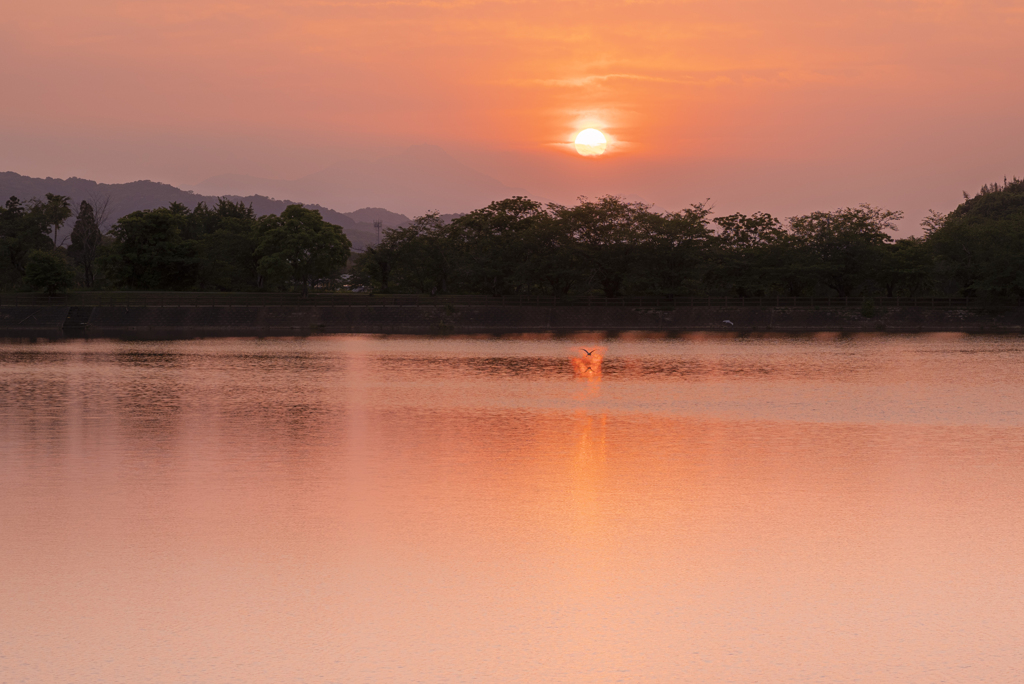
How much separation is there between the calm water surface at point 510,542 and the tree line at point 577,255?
236 ft

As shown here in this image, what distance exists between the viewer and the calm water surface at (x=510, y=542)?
797 centimetres

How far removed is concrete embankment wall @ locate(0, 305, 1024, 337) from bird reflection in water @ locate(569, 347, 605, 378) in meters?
28.6

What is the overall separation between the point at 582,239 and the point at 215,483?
87.9 metres

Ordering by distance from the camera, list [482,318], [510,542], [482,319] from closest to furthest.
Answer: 1. [510,542]
2. [482,319]
3. [482,318]

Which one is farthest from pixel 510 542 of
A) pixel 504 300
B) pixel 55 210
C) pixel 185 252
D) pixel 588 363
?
pixel 55 210

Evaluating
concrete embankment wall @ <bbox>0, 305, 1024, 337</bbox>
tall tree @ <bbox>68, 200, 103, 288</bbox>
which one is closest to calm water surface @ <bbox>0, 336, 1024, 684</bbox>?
concrete embankment wall @ <bbox>0, 305, 1024, 337</bbox>

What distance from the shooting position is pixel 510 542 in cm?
1159

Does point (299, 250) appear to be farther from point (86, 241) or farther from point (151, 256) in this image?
point (86, 241)

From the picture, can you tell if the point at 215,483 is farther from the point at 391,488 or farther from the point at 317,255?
the point at 317,255

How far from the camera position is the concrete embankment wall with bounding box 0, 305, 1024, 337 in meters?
79.5

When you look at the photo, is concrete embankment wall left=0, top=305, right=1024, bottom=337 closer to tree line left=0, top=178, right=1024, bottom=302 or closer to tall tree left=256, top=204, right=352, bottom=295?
tree line left=0, top=178, right=1024, bottom=302

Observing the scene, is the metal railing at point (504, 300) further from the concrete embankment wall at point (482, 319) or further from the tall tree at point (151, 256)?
the tall tree at point (151, 256)

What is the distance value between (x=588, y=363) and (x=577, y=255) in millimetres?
55159

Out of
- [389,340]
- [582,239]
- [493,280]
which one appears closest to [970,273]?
[582,239]
